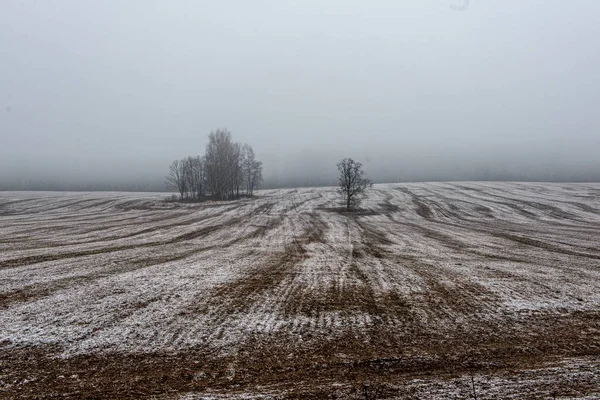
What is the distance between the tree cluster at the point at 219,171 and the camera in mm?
86812

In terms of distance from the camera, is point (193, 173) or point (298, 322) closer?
point (298, 322)

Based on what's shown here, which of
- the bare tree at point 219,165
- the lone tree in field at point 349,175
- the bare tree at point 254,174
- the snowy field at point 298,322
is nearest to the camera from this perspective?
the snowy field at point 298,322

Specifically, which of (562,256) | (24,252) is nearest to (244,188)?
(24,252)

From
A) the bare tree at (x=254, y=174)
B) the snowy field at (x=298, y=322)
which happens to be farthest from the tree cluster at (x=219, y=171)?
the snowy field at (x=298, y=322)

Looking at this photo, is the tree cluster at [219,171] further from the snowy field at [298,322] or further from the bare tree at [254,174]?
the snowy field at [298,322]

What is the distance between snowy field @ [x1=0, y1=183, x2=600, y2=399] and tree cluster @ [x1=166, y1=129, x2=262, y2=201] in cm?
6393

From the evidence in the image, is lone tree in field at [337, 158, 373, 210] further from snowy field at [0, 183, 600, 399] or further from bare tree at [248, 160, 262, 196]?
bare tree at [248, 160, 262, 196]

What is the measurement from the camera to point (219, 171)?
8631 cm

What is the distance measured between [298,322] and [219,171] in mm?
80385

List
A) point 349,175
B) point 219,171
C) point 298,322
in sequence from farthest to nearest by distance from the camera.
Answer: point 219,171, point 349,175, point 298,322

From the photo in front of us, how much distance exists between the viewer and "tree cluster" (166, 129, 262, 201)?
86.8 meters

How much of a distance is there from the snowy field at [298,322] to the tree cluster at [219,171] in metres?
63.9

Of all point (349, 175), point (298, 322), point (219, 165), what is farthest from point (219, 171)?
point (298, 322)

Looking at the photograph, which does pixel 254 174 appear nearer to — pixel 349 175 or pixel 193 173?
pixel 193 173
